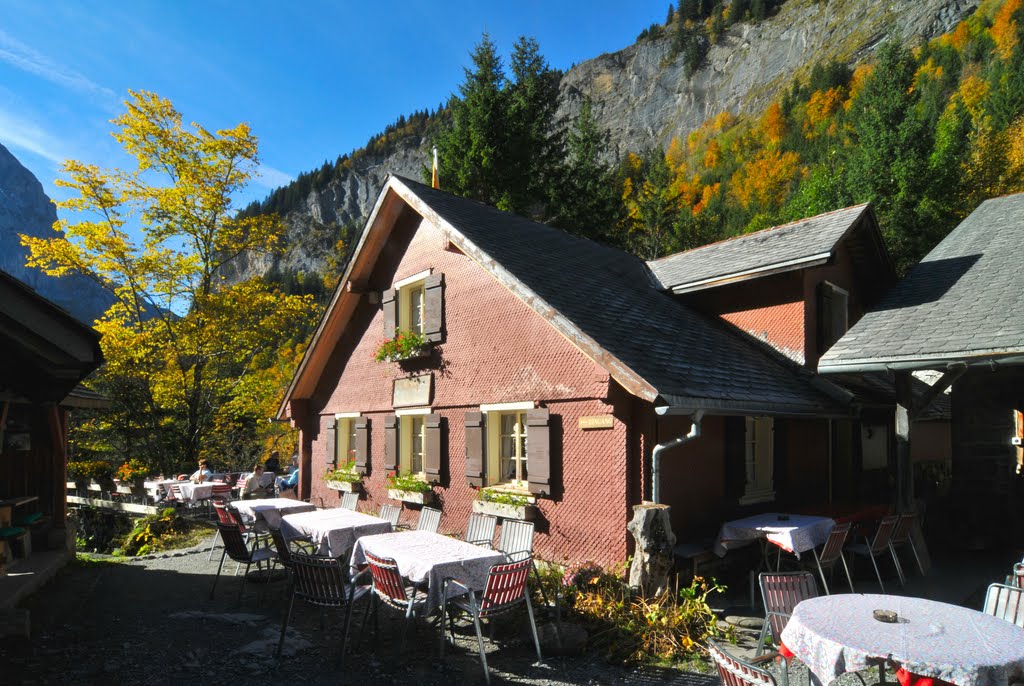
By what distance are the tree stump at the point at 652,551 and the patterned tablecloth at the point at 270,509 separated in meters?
5.56

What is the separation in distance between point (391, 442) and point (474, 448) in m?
2.65

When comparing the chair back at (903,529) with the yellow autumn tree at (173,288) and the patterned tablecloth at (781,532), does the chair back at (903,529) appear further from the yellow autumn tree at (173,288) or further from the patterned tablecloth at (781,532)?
the yellow autumn tree at (173,288)

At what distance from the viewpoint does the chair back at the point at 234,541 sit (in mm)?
7738

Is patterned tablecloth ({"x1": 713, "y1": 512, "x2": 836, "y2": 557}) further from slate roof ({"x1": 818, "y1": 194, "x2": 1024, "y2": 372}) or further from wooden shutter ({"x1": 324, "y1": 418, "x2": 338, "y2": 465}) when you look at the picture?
wooden shutter ({"x1": 324, "y1": 418, "x2": 338, "y2": 465})

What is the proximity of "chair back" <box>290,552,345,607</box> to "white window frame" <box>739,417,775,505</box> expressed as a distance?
600cm

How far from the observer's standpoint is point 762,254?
11.1 m

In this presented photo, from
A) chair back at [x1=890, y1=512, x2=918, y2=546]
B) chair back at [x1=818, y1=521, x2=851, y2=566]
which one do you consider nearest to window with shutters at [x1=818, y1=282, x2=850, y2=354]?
chair back at [x1=890, y1=512, x2=918, y2=546]

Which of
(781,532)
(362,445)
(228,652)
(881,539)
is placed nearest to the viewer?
(228,652)

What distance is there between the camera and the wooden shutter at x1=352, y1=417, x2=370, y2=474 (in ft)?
41.4

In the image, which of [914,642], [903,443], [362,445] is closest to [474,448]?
[362,445]

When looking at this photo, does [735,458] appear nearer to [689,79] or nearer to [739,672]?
[739,672]

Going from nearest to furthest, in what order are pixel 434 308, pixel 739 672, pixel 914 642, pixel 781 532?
pixel 739 672, pixel 914 642, pixel 781 532, pixel 434 308

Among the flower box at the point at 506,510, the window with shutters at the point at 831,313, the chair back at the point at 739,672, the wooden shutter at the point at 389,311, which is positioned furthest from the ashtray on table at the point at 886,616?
the wooden shutter at the point at 389,311

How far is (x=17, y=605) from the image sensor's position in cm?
744
